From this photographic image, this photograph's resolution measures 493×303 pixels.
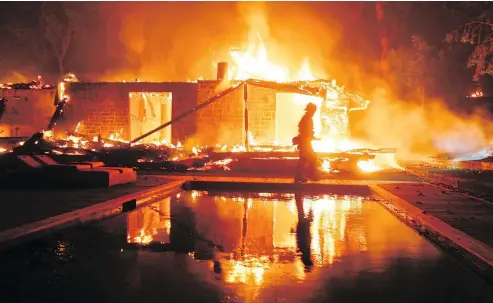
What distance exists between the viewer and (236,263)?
235 inches

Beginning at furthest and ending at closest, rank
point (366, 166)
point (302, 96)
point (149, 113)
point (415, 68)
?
point (415, 68), point (149, 113), point (302, 96), point (366, 166)

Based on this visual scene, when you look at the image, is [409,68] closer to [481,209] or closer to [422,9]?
[422,9]

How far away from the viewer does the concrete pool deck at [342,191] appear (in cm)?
677

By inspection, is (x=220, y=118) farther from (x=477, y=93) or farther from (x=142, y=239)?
(x=477, y=93)

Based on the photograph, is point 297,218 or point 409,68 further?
point 409,68

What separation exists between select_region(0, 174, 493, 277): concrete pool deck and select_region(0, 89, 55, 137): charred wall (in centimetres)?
1082

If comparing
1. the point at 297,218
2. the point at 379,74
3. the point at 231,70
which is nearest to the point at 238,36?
the point at 231,70

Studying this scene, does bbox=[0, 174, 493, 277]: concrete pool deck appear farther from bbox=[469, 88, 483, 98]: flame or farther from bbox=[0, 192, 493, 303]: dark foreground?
bbox=[469, 88, 483, 98]: flame

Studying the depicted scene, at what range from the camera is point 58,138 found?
62.8ft

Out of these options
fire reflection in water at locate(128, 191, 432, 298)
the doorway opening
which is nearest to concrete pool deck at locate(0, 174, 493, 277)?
fire reflection in water at locate(128, 191, 432, 298)

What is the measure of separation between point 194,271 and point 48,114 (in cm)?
1914

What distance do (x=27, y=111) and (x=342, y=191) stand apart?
52.5 ft

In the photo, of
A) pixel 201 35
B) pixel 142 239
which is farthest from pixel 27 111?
pixel 142 239

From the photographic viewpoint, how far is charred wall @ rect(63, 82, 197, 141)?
67.2 feet
